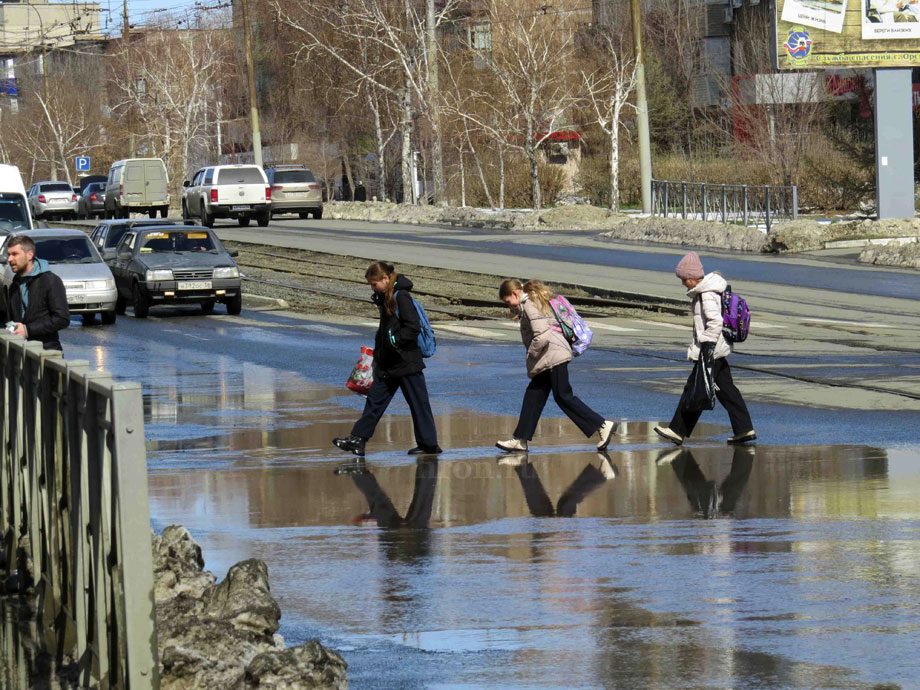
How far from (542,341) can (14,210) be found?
19.1m

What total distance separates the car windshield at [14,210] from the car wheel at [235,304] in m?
5.05

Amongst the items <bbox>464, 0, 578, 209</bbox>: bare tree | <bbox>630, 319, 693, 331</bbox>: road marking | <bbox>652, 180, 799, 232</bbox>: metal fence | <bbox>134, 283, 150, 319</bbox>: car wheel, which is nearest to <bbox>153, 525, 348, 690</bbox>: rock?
<bbox>630, 319, 693, 331</bbox>: road marking

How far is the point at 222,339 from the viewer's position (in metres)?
22.0

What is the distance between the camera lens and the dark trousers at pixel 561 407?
38.4 feet

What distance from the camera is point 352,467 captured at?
11.2 metres

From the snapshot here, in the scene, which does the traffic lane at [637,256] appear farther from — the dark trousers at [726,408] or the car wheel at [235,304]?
the dark trousers at [726,408]

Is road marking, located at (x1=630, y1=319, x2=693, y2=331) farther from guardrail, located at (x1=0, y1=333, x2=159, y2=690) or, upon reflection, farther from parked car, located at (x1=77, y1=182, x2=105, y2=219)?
parked car, located at (x1=77, y1=182, x2=105, y2=219)

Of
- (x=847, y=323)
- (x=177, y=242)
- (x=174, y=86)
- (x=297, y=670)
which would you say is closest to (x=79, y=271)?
(x=177, y=242)

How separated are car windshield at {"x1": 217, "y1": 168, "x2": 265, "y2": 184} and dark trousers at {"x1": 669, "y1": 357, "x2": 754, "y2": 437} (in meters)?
38.4

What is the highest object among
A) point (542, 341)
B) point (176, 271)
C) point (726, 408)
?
point (542, 341)

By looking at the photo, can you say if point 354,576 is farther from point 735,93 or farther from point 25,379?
point 735,93

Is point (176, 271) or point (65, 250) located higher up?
point (65, 250)

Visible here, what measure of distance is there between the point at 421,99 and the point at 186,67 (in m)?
29.9

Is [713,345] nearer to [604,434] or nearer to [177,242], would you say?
[604,434]
